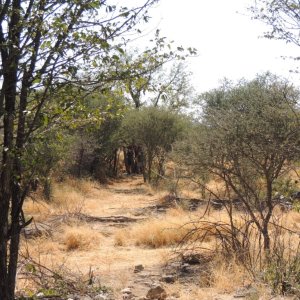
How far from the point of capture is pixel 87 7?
11.9 feet

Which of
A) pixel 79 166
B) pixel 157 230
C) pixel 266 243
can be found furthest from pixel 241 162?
pixel 79 166

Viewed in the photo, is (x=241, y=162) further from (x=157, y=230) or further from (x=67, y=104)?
(x=67, y=104)

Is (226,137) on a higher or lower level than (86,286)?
higher

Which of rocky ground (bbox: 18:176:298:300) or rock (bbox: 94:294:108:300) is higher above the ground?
rock (bbox: 94:294:108:300)

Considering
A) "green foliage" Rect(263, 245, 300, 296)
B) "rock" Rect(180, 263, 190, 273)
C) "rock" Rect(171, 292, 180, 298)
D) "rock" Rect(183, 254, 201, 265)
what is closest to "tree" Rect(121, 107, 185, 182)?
"rock" Rect(183, 254, 201, 265)

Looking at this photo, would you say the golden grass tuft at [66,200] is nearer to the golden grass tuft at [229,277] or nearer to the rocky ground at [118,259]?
the rocky ground at [118,259]

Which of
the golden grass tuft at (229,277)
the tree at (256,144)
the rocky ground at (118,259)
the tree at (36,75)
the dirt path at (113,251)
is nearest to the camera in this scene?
the tree at (36,75)

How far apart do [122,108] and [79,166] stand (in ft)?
66.8

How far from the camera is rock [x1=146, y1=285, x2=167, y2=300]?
582 centimetres

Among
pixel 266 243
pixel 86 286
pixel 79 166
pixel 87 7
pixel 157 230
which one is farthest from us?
pixel 79 166

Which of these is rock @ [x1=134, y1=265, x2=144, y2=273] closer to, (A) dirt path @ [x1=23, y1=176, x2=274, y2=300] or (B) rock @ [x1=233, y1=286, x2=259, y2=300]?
(A) dirt path @ [x1=23, y1=176, x2=274, y2=300]

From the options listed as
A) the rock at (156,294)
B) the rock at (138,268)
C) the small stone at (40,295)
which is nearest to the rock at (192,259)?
the rock at (138,268)

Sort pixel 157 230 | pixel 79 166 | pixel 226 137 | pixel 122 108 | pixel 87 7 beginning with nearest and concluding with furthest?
pixel 87 7 < pixel 122 108 < pixel 226 137 < pixel 157 230 < pixel 79 166

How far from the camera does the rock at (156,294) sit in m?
5.82
